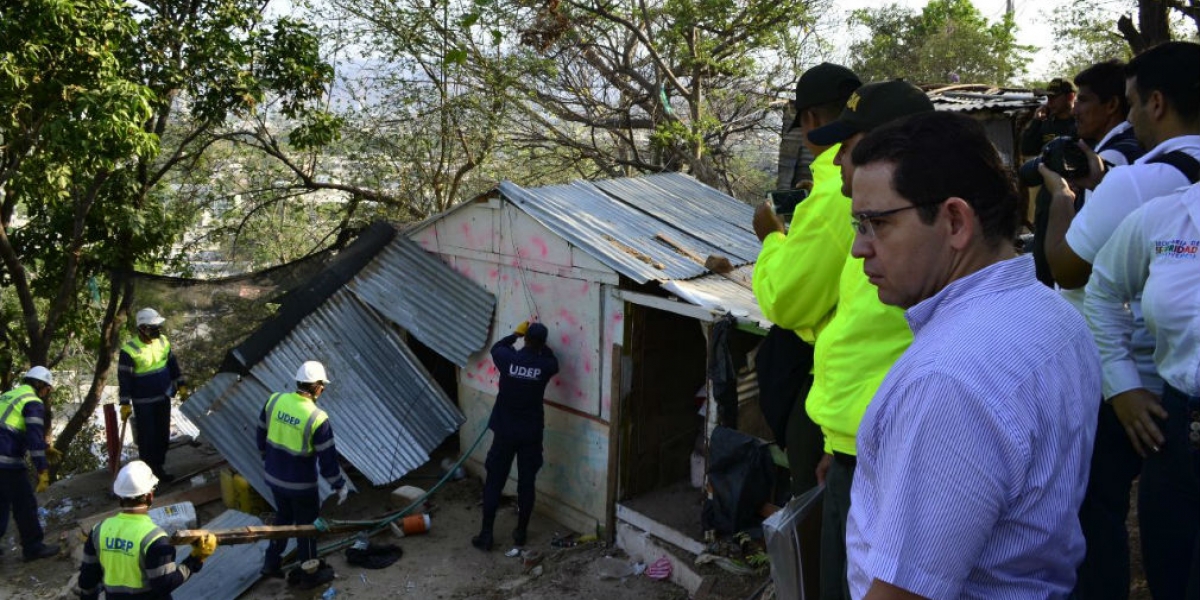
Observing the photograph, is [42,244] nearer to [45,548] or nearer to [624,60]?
[45,548]

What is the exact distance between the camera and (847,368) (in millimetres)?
2428

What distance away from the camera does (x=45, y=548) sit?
7668 millimetres

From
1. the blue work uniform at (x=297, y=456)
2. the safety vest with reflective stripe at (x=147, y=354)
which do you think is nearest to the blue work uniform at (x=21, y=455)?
the safety vest with reflective stripe at (x=147, y=354)

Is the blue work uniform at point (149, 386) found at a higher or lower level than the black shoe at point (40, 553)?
higher

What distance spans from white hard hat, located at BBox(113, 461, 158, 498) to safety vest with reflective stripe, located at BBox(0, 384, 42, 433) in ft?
10.0

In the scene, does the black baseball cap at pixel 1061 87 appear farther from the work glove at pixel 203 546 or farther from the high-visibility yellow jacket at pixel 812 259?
the work glove at pixel 203 546

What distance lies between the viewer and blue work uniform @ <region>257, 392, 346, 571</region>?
6727mm

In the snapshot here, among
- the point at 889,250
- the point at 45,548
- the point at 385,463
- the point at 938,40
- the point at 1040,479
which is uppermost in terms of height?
the point at 938,40

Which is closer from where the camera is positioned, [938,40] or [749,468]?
[749,468]

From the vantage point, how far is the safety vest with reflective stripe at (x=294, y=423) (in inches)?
264

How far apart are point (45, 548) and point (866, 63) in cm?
1884

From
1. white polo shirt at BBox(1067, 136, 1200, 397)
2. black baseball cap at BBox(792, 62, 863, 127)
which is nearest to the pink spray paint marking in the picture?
black baseball cap at BBox(792, 62, 863, 127)

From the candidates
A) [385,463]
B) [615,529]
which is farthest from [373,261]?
[615,529]

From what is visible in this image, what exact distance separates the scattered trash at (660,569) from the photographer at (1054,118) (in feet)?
13.3
